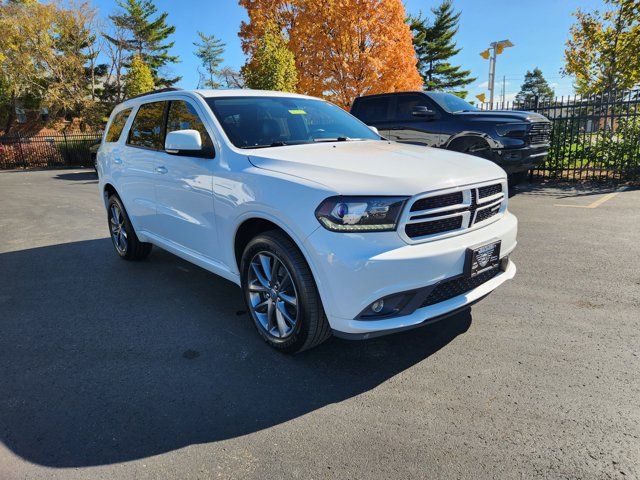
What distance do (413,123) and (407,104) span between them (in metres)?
0.49

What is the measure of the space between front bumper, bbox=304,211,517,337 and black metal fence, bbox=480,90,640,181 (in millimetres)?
9563

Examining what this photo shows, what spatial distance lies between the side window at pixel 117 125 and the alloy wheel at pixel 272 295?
3.21m

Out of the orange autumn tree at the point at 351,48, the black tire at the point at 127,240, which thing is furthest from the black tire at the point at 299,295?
the orange autumn tree at the point at 351,48

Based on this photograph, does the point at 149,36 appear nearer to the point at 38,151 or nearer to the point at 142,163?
the point at 38,151

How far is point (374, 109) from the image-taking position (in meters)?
9.88

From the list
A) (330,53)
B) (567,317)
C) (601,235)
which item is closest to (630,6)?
(330,53)

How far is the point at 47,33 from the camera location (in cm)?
2856

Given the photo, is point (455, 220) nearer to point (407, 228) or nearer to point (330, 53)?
point (407, 228)

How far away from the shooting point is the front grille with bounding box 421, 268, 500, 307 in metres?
2.77

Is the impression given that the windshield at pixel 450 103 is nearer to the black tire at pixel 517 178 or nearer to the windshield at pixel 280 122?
the black tire at pixel 517 178

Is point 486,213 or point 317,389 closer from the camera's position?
point 317,389

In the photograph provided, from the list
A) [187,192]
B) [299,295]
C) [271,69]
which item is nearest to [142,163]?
[187,192]

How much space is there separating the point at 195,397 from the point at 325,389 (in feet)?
2.63

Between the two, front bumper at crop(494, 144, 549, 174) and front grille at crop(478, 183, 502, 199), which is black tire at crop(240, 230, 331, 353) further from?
front bumper at crop(494, 144, 549, 174)
